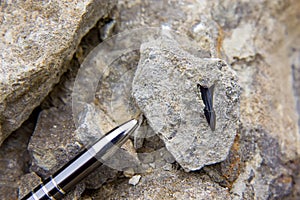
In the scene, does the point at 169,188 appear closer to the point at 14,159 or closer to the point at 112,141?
the point at 112,141

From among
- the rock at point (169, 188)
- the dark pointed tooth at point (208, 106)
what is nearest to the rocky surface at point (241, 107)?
the rock at point (169, 188)

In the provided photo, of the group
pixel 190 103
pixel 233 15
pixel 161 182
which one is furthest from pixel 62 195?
pixel 233 15

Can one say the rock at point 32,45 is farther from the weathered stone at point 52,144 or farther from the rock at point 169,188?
the rock at point 169,188

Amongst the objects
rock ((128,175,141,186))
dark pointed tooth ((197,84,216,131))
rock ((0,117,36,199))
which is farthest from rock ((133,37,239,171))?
rock ((0,117,36,199))

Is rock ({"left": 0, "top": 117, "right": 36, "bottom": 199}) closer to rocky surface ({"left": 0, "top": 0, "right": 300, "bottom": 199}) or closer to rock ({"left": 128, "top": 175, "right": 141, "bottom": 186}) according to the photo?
rocky surface ({"left": 0, "top": 0, "right": 300, "bottom": 199})

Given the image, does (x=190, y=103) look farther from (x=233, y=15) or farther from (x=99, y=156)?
(x=233, y=15)

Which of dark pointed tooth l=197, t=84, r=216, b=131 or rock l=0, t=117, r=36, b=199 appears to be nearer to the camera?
dark pointed tooth l=197, t=84, r=216, b=131
